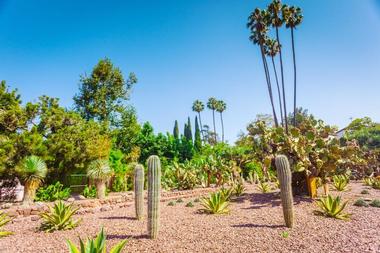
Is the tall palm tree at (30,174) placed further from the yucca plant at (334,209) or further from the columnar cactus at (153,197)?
the yucca plant at (334,209)

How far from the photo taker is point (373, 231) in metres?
5.39

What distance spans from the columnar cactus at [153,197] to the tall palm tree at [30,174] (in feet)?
23.5

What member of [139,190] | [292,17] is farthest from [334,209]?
[292,17]

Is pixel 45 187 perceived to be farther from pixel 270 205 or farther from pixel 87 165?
pixel 270 205

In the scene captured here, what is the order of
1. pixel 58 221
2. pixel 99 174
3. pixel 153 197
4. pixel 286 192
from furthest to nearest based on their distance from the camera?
pixel 99 174 < pixel 58 221 < pixel 286 192 < pixel 153 197

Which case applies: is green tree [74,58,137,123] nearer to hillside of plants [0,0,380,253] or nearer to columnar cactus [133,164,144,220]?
hillside of plants [0,0,380,253]

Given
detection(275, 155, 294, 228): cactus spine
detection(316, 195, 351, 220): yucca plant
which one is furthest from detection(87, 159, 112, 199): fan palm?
detection(316, 195, 351, 220): yucca plant

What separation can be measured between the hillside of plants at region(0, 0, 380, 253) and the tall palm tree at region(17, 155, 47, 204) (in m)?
0.04

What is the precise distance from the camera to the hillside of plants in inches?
205

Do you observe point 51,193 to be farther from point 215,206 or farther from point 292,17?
point 292,17

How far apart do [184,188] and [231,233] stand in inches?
364

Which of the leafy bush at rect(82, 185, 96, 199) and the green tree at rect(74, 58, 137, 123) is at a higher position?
the green tree at rect(74, 58, 137, 123)

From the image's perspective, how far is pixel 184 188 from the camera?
570 inches

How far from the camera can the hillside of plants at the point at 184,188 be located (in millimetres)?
5195
